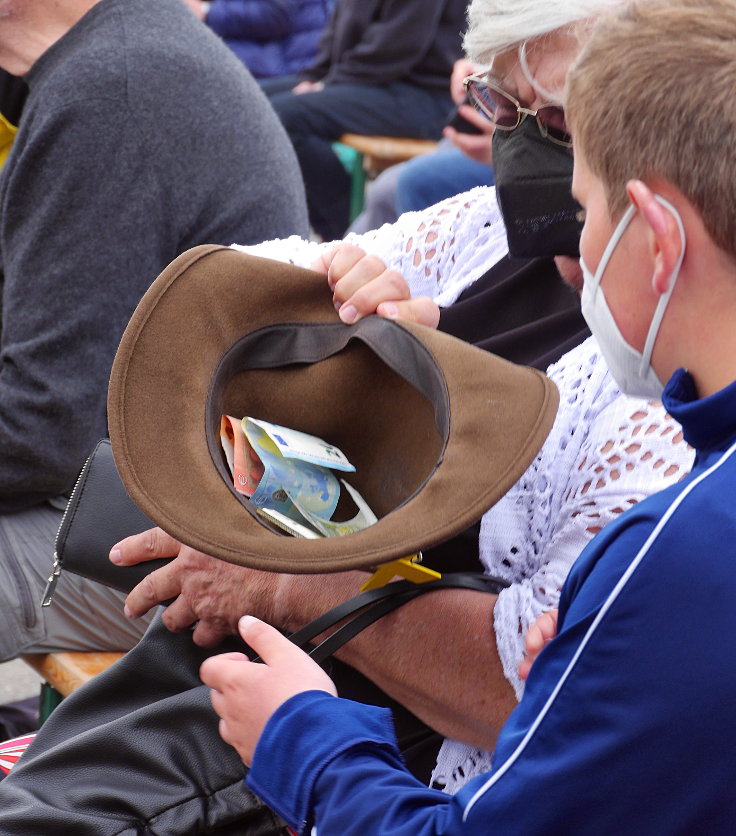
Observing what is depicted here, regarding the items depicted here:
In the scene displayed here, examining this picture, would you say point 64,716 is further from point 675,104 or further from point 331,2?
point 331,2

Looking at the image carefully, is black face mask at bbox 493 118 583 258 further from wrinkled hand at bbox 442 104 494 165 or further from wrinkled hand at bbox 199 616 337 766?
wrinkled hand at bbox 442 104 494 165

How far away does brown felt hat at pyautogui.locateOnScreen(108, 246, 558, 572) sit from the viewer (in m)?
1.07

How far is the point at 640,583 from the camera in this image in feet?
2.49

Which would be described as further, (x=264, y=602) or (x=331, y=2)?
(x=331, y=2)

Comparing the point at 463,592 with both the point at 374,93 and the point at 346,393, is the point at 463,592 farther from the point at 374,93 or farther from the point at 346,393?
the point at 374,93

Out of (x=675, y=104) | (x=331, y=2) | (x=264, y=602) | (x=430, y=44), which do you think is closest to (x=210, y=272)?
(x=264, y=602)

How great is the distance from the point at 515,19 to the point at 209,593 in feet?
2.59

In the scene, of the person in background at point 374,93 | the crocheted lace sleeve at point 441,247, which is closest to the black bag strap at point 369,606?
the crocheted lace sleeve at point 441,247

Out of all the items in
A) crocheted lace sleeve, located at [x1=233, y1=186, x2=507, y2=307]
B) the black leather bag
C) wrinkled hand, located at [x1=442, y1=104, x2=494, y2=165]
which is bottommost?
wrinkled hand, located at [x1=442, y1=104, x2=494, y2=165]

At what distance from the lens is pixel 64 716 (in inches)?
52.5

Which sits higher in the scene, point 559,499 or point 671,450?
point 671,450

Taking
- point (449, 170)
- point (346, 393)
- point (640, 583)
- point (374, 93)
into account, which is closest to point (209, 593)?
point (346, 393)

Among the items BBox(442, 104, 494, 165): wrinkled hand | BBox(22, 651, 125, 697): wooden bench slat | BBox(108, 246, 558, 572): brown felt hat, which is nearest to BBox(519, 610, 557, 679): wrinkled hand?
BBox(108, 246, 558, 572): brown felt hat

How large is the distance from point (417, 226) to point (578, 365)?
47 centimetres
